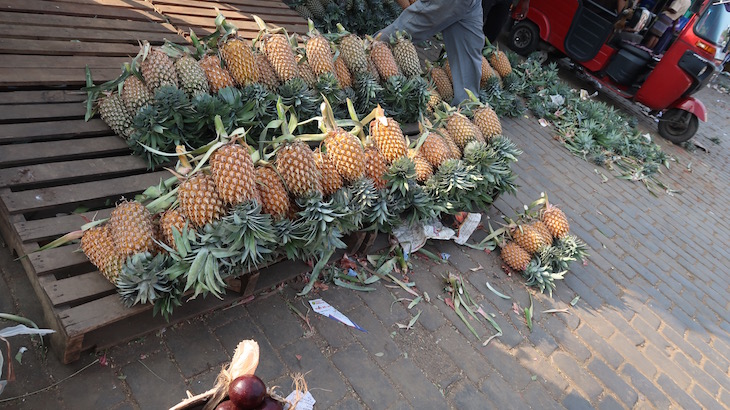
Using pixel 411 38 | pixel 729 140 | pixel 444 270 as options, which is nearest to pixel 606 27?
pixel 411 38

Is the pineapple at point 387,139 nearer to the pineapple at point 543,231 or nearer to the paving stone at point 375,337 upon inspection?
the paving stone at point 375,337

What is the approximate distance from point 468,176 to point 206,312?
2.34m

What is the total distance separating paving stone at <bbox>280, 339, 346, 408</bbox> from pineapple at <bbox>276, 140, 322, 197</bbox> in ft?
3.08

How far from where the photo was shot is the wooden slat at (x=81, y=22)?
3250 mm

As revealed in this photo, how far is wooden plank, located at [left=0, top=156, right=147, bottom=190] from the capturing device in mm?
2426

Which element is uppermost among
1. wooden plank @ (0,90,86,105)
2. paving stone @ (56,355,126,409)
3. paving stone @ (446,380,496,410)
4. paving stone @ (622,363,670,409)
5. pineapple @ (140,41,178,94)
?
pineapple @ (140,41,178,94)

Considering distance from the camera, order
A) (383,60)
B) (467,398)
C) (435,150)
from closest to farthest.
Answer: (467,398)
(435,150)
(383,60)

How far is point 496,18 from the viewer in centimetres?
757

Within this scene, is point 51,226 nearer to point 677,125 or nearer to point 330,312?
point 330,312

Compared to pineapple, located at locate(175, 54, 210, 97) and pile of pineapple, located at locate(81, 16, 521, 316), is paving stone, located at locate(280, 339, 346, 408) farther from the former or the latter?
pineapple, located at locate(175, 54, 210, 97)

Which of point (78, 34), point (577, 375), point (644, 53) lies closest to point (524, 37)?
point (644, 53)

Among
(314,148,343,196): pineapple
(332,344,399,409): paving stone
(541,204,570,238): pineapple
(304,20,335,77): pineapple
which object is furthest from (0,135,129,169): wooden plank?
(541,204,570,238): pineapple

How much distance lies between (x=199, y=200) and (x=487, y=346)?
7.30 ft

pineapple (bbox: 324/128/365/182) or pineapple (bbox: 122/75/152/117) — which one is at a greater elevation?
pineapple (bbox: 324/128/365/182)
